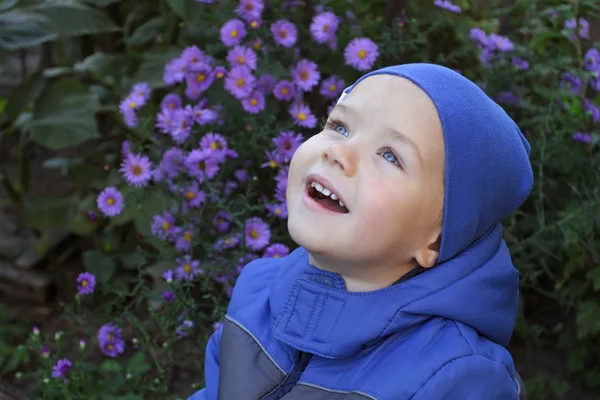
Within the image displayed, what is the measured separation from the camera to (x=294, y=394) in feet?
3.83

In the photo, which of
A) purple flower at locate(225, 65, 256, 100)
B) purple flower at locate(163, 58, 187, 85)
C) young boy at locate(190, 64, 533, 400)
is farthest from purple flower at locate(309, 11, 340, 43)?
young boy at locate(190, 64, 533, 400)

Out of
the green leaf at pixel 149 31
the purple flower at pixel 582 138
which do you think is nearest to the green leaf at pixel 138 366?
the green leaf at pixel 149 31

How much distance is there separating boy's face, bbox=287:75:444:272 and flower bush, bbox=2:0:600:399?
31.0 inches

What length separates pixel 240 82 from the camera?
203cm

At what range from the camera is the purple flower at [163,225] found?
1.99m

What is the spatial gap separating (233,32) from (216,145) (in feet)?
1.18

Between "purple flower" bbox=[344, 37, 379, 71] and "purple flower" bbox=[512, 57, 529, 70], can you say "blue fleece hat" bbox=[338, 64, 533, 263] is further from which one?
"purple flower" bbox=[512, 57, 529, 70]

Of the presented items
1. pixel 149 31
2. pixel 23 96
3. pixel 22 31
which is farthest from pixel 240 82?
pixel 23 96

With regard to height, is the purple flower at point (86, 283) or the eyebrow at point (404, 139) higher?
the eyebrow at point (404, 139)

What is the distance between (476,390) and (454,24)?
1.70 meters

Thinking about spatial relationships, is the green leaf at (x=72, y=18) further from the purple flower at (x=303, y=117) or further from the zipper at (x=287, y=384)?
the zipper at (x=287, y=384)

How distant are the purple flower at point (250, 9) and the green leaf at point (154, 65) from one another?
51 centimetres

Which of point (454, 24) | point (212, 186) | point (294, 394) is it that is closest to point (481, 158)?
point (294, 394)

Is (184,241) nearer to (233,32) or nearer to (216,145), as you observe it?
(216,145)
